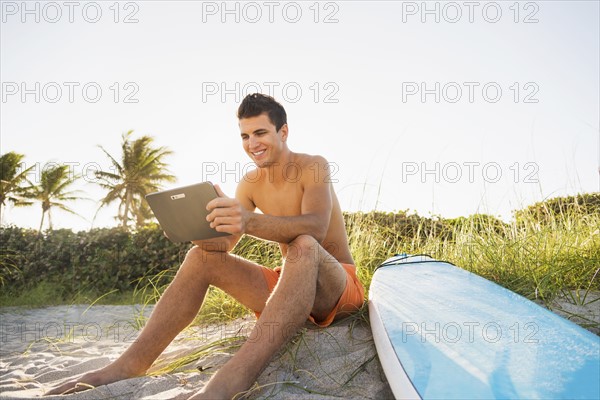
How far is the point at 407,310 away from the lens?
236cm

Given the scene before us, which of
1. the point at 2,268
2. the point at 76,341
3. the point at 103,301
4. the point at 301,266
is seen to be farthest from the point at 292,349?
the point at 2,268

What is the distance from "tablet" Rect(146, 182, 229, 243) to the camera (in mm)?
2078

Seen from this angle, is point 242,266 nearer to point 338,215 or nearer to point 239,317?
point 338,215

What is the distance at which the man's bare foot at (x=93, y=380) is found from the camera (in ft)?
7.20

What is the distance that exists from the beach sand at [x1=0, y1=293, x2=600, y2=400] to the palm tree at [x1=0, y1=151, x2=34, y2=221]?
17690 millimetres

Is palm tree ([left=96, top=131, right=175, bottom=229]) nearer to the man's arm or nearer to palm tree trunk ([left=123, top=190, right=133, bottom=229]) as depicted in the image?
palm tree trunk ([left=123, top=190, right=133, bottom=229])

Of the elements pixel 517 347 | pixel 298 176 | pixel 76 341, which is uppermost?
pixel 298 176

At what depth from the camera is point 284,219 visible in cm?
227

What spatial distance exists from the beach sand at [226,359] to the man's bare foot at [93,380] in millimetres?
47

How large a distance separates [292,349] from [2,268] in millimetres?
8476

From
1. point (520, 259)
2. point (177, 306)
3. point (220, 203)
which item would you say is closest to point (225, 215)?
point (220, 203)

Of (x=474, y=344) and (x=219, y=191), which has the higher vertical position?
(x=219, y=191)

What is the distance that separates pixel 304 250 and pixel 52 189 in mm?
24739

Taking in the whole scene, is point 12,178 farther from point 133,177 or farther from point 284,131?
point 284,131
